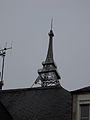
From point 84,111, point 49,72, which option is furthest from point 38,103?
point 49,72

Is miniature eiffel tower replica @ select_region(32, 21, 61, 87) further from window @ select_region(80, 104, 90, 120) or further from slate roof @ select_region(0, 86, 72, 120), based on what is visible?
window @ select_region(80, 104, 90, 120)

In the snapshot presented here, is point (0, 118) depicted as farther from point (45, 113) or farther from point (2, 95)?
point (2, 95)

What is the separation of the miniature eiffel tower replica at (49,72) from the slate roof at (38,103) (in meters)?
18.1

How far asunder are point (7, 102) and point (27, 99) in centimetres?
185

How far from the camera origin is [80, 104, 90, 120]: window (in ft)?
73.1

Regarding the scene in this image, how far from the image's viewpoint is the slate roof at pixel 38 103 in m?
26.2

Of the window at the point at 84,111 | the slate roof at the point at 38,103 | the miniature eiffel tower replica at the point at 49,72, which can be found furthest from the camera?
the miniature eiffel tower replica at the point at 49,72

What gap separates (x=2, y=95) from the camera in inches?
1309

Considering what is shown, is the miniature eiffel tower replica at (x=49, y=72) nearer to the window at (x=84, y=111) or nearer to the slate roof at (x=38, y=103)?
the slate roof at (x=38, y=103)

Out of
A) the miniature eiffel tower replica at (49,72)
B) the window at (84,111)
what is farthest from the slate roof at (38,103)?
the miniature eiffel tower replica at (49,72)

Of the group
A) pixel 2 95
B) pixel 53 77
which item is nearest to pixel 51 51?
pixel 53 77

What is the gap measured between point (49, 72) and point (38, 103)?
94.2 feet

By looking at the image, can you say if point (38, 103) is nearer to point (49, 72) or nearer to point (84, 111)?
point (84, 111)

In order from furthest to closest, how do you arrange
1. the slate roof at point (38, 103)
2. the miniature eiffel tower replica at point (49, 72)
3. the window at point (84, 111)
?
Answer: the miniature eiffel tower replica at point (49, 72)
the slate roof at point (38, 103)
the window at point (84, 111)
